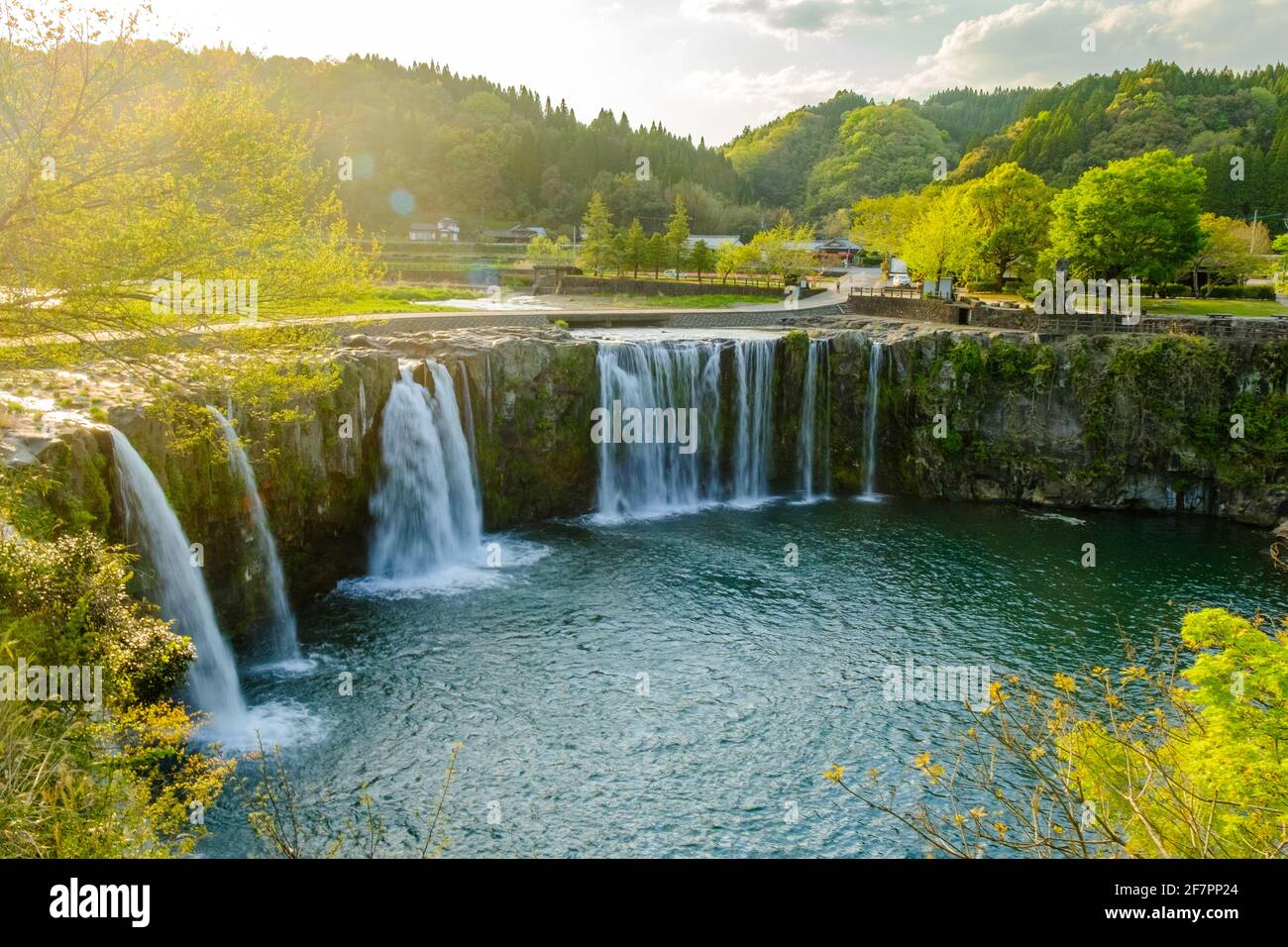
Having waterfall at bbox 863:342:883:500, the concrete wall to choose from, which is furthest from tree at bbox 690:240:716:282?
waterfall at bbox 863:342:883:500

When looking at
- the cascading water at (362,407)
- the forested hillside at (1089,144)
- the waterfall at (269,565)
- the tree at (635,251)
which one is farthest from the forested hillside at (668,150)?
the waterfall at (269,565)

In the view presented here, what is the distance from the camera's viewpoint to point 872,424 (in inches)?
1604

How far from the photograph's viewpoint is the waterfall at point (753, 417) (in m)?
39.6

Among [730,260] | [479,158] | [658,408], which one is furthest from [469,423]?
[479,158]

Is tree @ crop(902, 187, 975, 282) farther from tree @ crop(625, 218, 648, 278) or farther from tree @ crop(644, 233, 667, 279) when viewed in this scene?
tree @ crop(625, 218, 648, 278)

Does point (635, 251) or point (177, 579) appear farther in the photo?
point (635, 251)

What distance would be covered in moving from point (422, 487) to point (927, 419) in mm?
23711

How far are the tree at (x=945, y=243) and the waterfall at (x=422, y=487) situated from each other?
4004 centimetres

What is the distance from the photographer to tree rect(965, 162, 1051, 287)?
6016 cm

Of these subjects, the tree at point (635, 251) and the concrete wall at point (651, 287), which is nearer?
the concrete wall at point (651, 287)

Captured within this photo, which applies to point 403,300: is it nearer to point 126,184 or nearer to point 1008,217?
point 126,184

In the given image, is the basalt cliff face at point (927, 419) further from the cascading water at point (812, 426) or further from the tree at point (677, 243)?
the tree at point (677, 243)

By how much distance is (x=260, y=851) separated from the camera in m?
14.8
